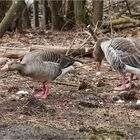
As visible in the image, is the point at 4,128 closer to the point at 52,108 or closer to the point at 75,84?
the point at 52,108

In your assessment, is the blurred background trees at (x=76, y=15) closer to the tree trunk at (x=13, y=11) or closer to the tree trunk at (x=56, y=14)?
the tree trunk at (x=56, y=14)

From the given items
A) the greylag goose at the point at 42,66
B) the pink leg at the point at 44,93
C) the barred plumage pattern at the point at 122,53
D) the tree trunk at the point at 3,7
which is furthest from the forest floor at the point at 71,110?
the tree trunk at the point at 3,7

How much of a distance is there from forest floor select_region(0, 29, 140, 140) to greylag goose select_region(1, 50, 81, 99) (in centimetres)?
29

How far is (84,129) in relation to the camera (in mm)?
5840

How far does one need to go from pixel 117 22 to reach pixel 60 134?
904cm

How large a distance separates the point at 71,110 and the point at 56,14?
30.7ft

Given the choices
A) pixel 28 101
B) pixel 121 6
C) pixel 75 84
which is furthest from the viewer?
pixel 121 6

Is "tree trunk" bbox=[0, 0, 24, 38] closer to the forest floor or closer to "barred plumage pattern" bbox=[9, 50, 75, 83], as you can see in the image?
the forest floor

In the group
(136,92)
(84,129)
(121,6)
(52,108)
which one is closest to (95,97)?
(136,92)

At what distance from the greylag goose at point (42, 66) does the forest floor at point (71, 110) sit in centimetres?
29

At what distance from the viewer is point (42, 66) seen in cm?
734

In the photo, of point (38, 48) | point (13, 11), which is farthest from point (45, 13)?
point (13, 11)

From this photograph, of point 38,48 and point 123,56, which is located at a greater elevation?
point 123,56

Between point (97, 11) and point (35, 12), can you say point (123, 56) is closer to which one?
point (97, 11)
